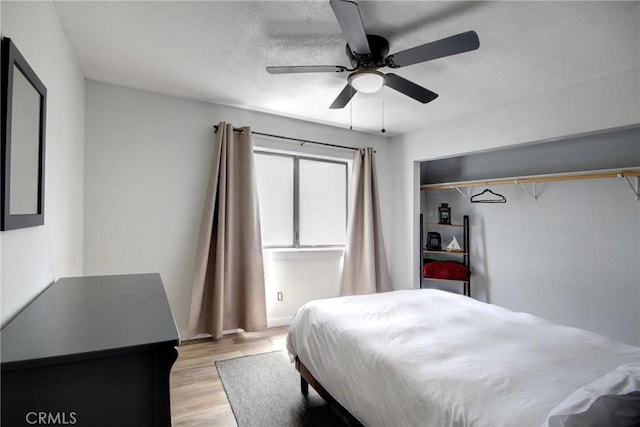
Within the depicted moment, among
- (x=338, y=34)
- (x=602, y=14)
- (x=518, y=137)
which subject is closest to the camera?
(x=602, y=14)

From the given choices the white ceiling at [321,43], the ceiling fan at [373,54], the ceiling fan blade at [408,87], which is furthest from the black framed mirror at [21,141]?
the ceiling fan blade at [408,87]

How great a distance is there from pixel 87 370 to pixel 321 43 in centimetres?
208

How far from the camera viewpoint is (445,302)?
2.29 metres

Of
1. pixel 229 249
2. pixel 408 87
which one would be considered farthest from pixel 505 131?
pixel 229 249

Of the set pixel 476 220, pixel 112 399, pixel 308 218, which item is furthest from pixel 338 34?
pixel 476 220

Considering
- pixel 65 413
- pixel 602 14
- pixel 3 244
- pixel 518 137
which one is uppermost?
pixel 602 14

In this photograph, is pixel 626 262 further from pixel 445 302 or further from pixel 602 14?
pixel 602 14

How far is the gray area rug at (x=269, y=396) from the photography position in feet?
6.24

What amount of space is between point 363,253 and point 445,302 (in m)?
1.77

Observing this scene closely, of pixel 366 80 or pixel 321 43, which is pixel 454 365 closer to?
pixel 366 80

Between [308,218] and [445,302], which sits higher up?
[308,218]

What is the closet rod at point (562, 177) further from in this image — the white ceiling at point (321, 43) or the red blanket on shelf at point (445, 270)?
the red blanket on shelf at point (445, 270)

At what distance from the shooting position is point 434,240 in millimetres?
4324

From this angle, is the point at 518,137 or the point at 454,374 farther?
the point at 518,137
